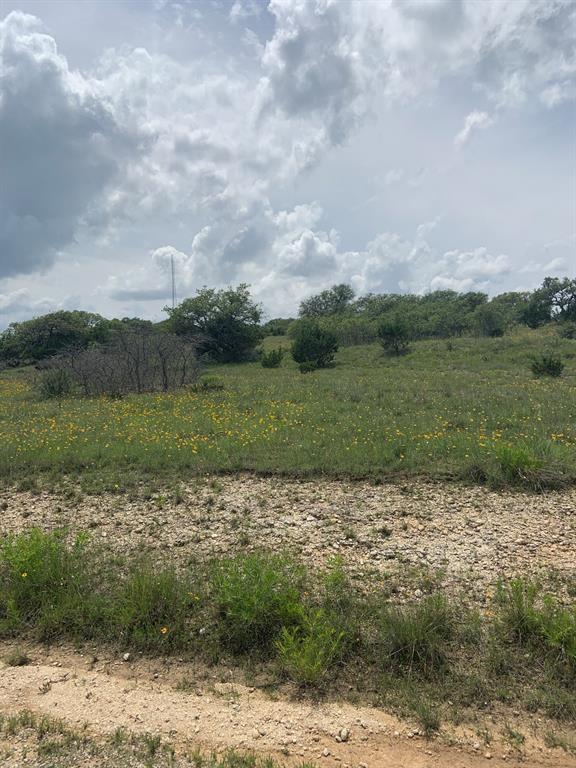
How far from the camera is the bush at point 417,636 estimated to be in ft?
12.7

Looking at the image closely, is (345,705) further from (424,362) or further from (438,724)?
(424,362)

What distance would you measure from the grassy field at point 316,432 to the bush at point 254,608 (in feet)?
13.0

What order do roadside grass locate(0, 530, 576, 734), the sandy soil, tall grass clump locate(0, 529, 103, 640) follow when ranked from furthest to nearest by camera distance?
1. tall grass clump locate(0, 529, 103, 640)
2. roadside grass locate(0, 530, 576, 734)
3. the sandy soil

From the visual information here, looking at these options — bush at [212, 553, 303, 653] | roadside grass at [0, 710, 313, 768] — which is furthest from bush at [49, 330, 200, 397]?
roadside grass at [0, 710, 313, 768]

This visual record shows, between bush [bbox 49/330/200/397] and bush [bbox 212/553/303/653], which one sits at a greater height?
bush [bbox 49/330/200/397]

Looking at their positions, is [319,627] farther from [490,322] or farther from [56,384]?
[490,322]

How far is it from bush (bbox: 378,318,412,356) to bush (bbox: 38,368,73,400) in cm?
2361

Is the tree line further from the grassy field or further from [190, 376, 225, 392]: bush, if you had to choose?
the grassy field

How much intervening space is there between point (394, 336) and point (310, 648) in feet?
113

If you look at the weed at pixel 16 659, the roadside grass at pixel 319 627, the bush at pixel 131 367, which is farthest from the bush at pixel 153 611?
the bush at pixel 131 367

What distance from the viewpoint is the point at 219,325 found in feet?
137

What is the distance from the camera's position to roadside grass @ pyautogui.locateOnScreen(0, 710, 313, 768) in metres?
2.99

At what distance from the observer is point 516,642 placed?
404 cm

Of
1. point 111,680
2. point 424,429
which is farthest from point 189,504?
point 424,429
